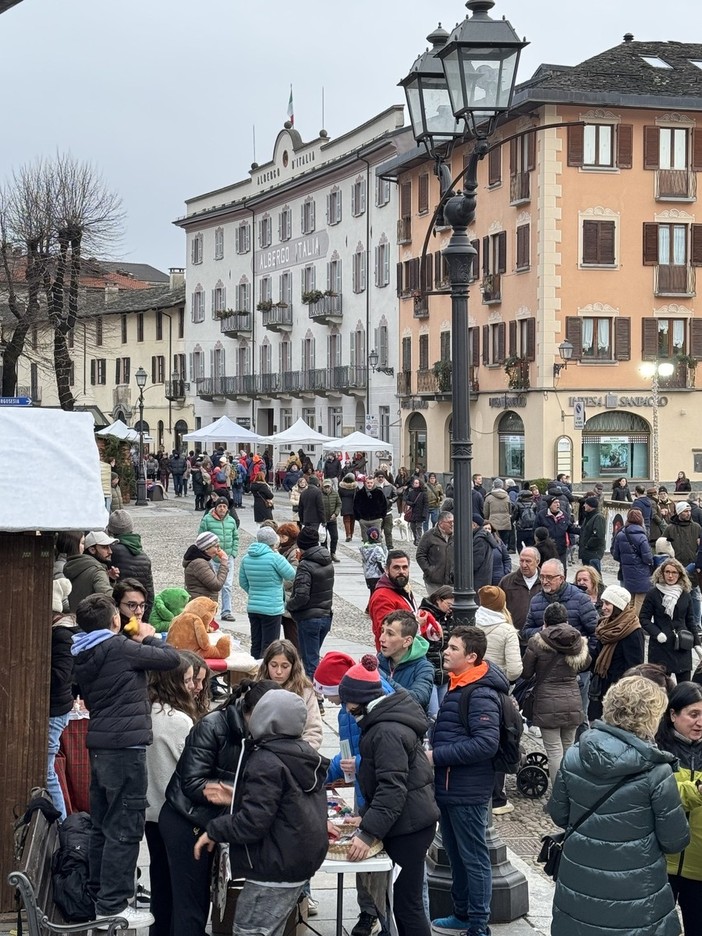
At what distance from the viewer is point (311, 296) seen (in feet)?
184

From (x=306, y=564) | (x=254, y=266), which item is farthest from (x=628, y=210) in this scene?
(x=306, y=564)

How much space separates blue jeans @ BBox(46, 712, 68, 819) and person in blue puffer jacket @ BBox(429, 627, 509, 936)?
2.10 meters

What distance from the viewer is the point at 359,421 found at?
5388cm

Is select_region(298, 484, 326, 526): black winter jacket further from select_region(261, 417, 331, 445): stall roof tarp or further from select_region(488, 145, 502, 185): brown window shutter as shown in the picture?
select_region(488, 145, 502, 185): brown window shutter

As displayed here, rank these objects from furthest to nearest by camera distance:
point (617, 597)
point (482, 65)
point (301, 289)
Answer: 1. point (301, 289)
2. point (617, 597)
3. point (482, 65)

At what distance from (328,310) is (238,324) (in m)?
10.3

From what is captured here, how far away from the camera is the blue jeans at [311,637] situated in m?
12.3

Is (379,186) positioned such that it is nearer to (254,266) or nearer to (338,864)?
(254,266)

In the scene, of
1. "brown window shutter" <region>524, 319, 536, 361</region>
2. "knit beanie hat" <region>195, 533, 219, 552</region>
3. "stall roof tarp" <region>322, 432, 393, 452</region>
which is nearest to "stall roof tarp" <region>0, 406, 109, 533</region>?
"knit beanie hat" <region>195, 533, 219, 552</region>

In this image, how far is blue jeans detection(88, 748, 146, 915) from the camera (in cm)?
635

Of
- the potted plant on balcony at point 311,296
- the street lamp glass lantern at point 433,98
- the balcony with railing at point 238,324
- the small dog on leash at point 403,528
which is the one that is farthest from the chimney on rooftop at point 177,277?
the street lamp glass lantern at point 433,98

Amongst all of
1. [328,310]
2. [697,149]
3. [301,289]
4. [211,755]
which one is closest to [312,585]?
[211,755]

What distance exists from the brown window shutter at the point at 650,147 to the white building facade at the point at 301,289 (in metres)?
11.2

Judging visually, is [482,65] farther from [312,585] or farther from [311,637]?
[311,637]
